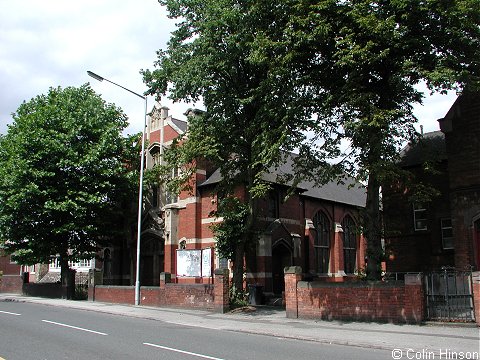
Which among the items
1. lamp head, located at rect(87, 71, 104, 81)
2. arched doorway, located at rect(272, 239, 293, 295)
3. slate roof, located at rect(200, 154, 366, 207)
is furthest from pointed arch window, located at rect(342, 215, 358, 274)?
lamp head, located at rect(87, 71, 104, 81)

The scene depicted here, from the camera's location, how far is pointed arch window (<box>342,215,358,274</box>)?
39.3 metres

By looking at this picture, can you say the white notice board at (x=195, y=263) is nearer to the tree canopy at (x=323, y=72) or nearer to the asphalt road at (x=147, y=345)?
the tree canopy at (x=323, y=72)

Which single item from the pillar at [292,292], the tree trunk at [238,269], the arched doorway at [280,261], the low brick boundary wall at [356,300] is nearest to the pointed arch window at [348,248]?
the arched doorway at [280,261]

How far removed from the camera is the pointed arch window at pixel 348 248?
1548 inches

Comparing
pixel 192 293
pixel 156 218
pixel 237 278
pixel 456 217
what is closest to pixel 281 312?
pixel 237 278

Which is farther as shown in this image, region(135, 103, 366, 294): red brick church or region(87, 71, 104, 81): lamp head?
region(135, 103, 366, 294): red brick church

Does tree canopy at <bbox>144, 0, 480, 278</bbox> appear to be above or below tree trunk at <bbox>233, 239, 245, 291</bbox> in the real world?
above

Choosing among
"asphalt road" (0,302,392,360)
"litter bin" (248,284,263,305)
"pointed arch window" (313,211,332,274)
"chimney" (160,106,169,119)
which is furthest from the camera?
"pointed arch window" (313,211,332,274)

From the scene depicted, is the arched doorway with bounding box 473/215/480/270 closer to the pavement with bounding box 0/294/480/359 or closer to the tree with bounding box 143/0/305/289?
the pavement with bounding box 0/294/480/359

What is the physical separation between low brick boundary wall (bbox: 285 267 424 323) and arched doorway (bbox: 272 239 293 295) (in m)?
11.1

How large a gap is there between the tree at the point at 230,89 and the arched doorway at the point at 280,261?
708 cm

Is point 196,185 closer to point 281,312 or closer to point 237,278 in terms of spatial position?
point 237,278

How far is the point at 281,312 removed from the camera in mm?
20781

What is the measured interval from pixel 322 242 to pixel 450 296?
21525mm
